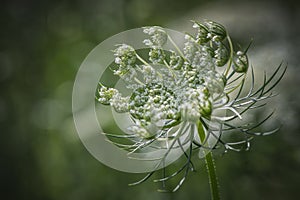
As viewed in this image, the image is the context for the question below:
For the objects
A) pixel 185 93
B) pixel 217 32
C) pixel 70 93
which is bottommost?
pixel 70 93

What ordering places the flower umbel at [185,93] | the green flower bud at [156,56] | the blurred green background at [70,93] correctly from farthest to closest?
the blurred green background at [70,93] < the green flower bud at [156,56] < the flower umbel at [185,93]

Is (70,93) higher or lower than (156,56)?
lower

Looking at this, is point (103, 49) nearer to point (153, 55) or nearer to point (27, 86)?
point (27, 86)

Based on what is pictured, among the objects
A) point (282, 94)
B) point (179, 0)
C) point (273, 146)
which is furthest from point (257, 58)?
point (179, 0)

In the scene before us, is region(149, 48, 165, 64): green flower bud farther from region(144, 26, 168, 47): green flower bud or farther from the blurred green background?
the blurred green background

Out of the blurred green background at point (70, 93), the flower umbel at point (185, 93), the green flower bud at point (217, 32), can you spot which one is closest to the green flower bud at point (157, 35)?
the flower umbel at point (185, 93)

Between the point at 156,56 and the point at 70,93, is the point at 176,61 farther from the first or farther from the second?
the point at 70,93

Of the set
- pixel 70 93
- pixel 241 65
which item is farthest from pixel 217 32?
pixel 70 93

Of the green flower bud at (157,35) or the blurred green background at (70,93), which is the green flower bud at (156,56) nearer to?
the green flower bud at (157,35)
